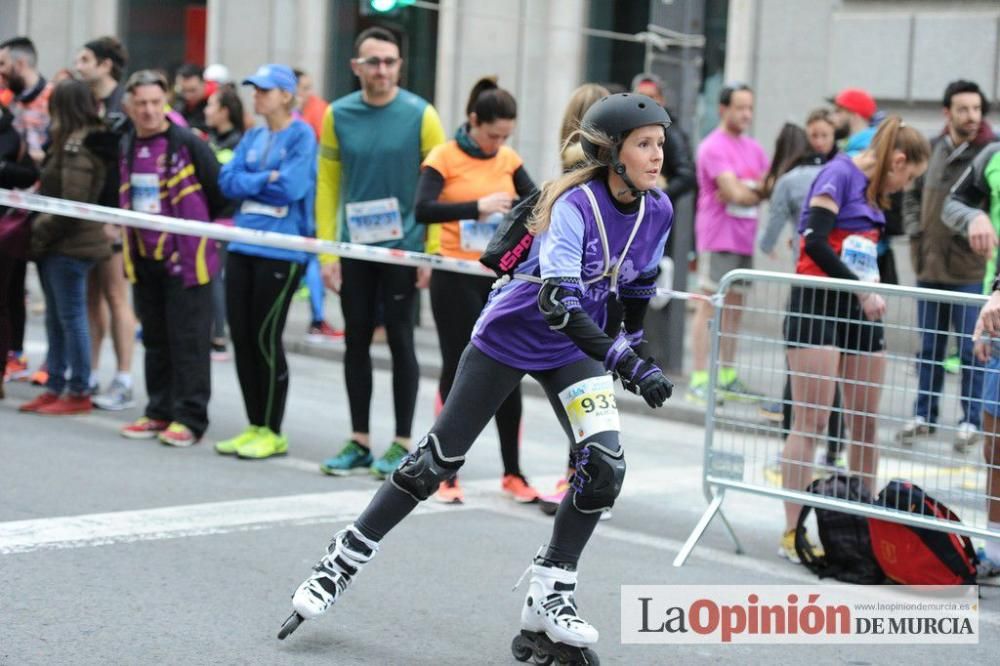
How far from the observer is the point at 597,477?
487 centimetres

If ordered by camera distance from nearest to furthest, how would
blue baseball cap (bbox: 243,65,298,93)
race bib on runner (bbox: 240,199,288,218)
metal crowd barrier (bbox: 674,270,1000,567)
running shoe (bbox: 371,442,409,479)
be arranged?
metal crowd barrier (bbox: 674,270,1000,567) < running shoe (bbox: 371,442,409,479) < blue baseball cap (bbox: 243,65,298,93) < race bib on runner (bbox: 240,199,288,218)

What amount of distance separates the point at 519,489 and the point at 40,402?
3239 millimetres

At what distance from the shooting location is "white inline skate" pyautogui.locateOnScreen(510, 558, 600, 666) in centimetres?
486

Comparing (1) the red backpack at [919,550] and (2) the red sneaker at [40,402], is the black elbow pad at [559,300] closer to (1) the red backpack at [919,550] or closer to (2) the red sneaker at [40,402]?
(1) the red backpack at [919,550]

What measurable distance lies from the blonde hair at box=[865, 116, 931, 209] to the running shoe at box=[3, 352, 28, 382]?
587cm

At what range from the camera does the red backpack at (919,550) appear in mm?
6195

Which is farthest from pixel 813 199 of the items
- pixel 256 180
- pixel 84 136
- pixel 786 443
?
pixel 84 136

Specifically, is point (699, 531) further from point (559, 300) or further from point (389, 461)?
point (559, 300)

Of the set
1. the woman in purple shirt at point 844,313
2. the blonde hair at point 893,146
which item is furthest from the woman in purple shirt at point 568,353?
the blonde hair at point 893,146

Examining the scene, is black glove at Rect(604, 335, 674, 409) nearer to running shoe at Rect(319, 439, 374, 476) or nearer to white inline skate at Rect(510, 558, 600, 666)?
white inline skate at Rect(510, 558, 600, 666)

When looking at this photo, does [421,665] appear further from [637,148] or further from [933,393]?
[933,393]

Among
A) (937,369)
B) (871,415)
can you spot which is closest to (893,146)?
(937,369)

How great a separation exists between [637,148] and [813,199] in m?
2.16

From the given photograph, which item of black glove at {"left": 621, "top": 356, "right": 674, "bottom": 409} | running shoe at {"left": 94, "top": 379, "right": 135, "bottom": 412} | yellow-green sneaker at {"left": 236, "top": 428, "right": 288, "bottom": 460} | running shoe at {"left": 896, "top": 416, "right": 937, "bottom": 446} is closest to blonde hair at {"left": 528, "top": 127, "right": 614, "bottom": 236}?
black glove at {"left": 621, "top": 356, "right": 674, "bottom": 409}
